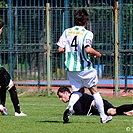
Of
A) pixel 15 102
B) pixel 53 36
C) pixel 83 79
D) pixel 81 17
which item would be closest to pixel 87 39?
pixel 81 17

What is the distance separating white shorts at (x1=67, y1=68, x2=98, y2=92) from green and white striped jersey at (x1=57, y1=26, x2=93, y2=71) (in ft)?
0.28

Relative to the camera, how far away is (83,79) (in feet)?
38.7

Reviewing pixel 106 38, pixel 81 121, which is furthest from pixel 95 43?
pixel 81 121

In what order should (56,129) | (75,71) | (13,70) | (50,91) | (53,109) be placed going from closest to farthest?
1. (56,129)
2. (75,71)
3. (53,109)
4. (50,91)
5. (13,70)

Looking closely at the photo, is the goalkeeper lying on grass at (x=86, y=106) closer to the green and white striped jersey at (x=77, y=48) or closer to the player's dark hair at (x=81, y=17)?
the green and white striped jersey at (x=77, y=48)

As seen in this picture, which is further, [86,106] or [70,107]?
[86,106]

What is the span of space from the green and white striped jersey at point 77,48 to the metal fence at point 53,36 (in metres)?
9.62

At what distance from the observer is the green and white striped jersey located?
38.5 feet

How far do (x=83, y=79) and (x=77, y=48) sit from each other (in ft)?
1.68

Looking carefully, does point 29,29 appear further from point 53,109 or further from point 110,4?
point 53,109

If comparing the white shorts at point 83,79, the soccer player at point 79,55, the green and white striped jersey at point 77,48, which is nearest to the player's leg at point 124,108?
the soccer player at point 79,55

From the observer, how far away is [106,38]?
21.9 meters

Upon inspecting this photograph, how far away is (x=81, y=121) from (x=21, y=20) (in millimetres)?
10458

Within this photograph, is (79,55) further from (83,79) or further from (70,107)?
(70,107)
